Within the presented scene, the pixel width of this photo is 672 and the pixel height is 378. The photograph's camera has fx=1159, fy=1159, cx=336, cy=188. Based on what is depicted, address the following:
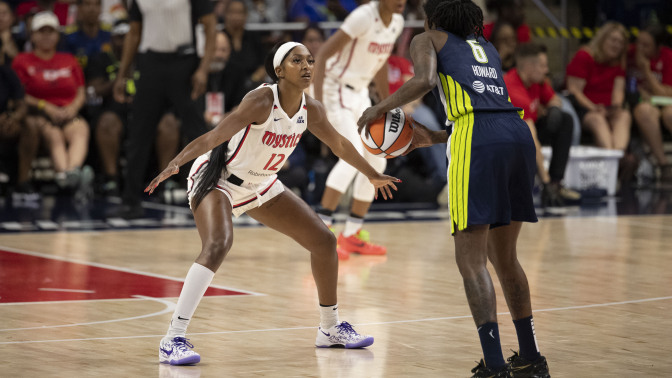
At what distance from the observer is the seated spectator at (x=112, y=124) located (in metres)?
12.7

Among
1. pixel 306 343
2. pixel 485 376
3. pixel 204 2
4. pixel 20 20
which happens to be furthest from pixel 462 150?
pixel 20 20

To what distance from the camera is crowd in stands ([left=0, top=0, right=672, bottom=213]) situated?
12.4 metres

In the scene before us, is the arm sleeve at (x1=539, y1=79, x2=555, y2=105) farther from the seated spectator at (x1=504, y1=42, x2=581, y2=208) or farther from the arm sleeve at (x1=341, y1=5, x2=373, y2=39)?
the arm sleeve at (x1=341, y1=5, x2=373, y2=39)

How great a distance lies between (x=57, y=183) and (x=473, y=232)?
879 cm

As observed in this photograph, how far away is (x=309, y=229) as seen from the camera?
5777mm

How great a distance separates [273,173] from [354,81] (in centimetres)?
334

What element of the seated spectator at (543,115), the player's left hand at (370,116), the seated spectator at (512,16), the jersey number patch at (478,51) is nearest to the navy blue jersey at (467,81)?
the jersey number patch at (478,51)

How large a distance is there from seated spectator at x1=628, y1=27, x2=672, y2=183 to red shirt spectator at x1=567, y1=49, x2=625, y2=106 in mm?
572

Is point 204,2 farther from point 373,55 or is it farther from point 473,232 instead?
point 473,232

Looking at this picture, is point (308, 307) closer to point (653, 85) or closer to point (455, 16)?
point (455, 16)

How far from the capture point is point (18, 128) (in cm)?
1237

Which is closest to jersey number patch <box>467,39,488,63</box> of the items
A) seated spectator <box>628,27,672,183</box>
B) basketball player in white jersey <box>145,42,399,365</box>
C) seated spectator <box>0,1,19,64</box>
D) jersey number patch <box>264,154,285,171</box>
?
basketball player in white jersey <box>145,42,399,365</box>

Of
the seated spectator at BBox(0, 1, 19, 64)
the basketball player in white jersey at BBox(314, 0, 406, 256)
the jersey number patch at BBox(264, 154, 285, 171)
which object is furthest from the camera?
the seated spectator at BBox(0, 1, 19, 64)

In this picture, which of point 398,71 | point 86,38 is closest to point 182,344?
point 398,71
